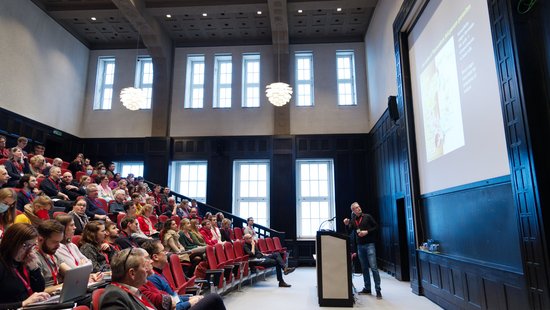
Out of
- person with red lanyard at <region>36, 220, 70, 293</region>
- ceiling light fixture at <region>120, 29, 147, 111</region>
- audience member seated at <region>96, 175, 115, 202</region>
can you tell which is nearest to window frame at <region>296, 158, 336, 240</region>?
ceiling light fixture at <region>120, 29, 147, 111</region>

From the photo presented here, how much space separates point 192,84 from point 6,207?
8962mm

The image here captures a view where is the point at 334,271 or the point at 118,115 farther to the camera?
the point at 118,115

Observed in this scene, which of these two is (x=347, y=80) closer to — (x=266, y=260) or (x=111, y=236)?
(x=266, y=260)

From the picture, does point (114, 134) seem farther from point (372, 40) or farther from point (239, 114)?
point (372, 40)

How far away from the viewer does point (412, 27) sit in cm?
613

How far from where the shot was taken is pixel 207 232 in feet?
22.5

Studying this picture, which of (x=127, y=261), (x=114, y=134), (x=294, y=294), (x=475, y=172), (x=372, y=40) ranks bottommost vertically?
(x=294, y=294)

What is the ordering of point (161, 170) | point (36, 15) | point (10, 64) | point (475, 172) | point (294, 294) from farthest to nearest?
point (161, 170) → point (36, 15) → point (10, 64) → point (294, 294) → point (475, 172)

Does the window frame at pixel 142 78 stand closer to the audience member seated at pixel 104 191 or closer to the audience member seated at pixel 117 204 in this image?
the audience member seated at pixel 104 191

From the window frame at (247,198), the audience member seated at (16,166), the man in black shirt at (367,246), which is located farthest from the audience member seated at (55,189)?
the window frame at (247,198)

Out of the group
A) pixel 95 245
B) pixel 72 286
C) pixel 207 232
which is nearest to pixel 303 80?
pixel 207 232

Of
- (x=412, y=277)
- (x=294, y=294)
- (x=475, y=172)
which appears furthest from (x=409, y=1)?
(x=294, y=294)

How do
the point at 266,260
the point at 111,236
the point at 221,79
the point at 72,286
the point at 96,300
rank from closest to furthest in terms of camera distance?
the point at 96,300 < the point at 72,286 < the point at 111,236 < the point at 266,260 < the point at 221,79

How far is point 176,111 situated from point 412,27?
7.59 metres
